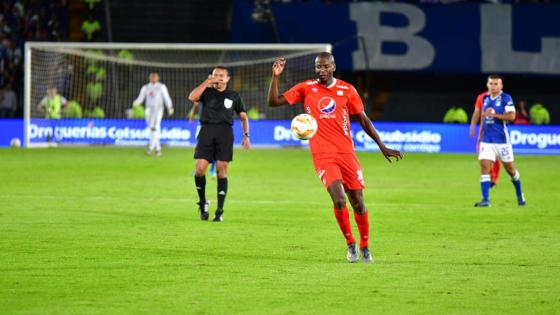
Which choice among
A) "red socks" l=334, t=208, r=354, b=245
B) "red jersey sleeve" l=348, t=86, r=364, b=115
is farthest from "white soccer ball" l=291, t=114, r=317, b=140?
"red socks" l=334, t=208, r=354, b=245

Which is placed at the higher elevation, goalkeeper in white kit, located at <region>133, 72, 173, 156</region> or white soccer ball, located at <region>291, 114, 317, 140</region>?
white soccer ball, located at <region>291, 114, 317, 140</region>

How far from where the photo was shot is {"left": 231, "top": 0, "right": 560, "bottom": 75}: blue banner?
38406 mm

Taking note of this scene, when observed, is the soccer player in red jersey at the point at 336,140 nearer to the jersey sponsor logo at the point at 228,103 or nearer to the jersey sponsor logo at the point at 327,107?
the jersey sponsor logo at the point at 327,107

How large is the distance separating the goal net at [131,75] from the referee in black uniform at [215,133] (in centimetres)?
1860

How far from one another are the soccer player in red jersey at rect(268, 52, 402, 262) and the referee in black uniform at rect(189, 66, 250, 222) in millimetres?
4795

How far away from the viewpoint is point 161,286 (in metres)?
10.5

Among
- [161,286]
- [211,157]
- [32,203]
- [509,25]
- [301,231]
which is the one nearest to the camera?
[161,286]

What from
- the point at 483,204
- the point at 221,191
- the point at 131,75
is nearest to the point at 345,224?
the point at 221,191

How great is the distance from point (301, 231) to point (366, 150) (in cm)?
2054

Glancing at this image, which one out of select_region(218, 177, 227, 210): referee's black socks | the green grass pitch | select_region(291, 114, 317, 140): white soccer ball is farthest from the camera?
select_region(218, 177, 227, 210): referee's black socks

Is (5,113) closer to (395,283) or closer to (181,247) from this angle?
(181,247)

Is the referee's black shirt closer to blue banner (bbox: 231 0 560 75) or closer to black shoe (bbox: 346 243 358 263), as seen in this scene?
black shoe (bbox: 346 243 358 263)

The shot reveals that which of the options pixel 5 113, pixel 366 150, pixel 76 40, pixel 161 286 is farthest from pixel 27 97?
pixel 161 286

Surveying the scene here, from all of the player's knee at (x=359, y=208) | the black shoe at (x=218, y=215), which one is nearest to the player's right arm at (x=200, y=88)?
the black shoe at (x=218, y=215)
